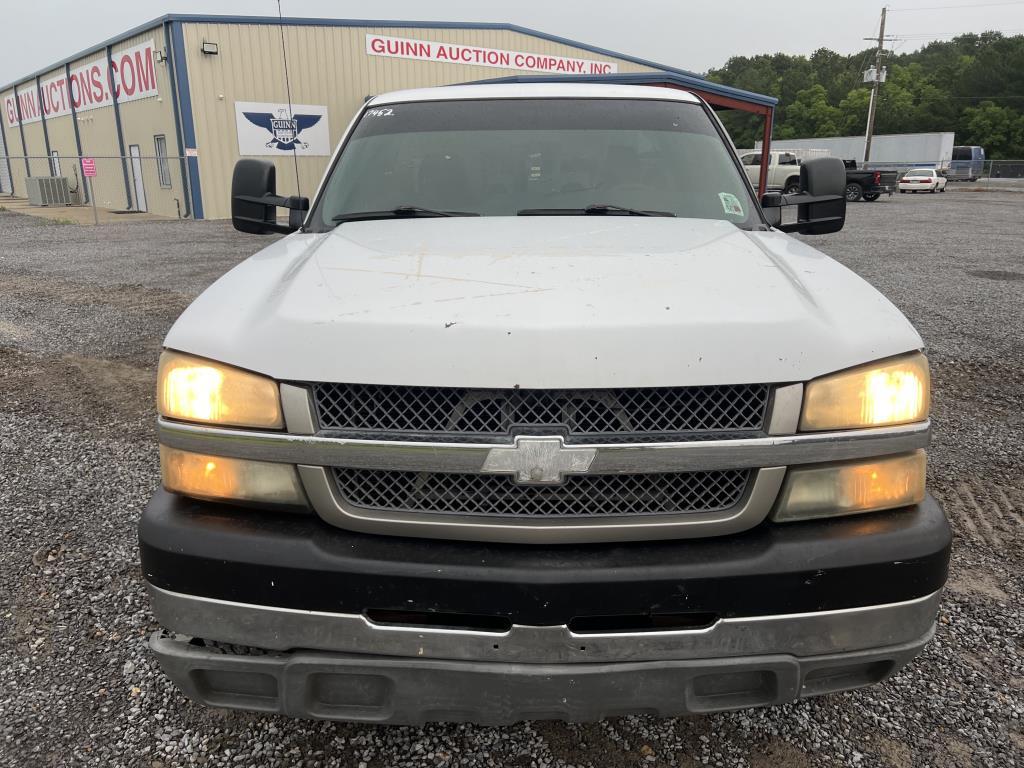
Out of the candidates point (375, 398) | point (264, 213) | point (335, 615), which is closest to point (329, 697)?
point (335, 615)

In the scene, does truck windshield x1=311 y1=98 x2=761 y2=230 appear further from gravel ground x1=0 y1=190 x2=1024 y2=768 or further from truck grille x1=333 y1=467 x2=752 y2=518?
gravel ground x1=0 y1=190 x2=1024 y2=768

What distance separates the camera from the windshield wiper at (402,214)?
114 inches

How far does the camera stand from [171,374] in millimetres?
1791

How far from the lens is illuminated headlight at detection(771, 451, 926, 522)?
1.68m

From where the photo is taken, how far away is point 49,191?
2931 centimetres

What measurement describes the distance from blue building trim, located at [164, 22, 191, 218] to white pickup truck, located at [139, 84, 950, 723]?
22.9 metres

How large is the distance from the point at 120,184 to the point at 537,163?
92.3ft

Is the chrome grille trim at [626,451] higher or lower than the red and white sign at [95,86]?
lower

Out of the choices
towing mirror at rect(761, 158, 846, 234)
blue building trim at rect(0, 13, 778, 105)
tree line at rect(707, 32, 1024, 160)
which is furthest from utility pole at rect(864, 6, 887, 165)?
towing mirror at rect(761, 158, 846, 234)

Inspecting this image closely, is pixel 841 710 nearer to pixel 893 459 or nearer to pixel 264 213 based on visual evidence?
pixel 893 459

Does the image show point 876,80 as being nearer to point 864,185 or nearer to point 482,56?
point 864,185

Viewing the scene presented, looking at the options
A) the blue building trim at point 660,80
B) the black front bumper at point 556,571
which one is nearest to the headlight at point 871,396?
the black front bumper at point 556,571

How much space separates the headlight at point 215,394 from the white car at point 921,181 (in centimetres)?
4171

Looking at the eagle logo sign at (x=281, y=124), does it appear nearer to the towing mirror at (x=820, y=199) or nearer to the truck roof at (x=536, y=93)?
the truck roof at (x=536, y=93)
